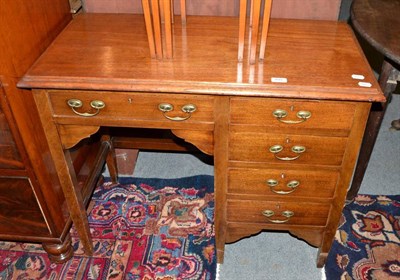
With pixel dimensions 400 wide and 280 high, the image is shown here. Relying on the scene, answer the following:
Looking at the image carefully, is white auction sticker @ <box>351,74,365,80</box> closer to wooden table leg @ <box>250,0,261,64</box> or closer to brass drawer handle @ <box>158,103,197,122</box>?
wooden table leg @ <box>250,0,261,64</box>

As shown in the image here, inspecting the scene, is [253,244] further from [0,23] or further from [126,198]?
[0,23]

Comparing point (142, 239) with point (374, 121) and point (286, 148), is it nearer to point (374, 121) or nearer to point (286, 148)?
point (286, 148)

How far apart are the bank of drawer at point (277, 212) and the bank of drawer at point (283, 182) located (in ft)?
0.18

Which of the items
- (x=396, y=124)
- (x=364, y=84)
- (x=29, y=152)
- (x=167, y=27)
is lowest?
(x=396, y=124)

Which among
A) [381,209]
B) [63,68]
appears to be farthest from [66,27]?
[381,209]

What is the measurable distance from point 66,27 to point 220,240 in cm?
115

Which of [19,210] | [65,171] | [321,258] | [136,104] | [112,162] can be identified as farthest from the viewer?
[112,162]

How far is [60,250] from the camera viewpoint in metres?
2.02

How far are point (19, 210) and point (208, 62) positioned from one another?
3.48 ft

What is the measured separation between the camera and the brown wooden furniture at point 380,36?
1653 millimetres

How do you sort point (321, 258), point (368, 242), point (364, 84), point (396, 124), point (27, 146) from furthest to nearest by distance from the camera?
point (396, 124), point (368, 242), point (321, 258), point (27, 146), point (364, 84)

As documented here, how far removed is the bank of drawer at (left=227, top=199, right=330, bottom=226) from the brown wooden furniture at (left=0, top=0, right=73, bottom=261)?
0.78m

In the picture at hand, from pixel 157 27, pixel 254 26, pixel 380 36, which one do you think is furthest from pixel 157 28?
pixel 380 36

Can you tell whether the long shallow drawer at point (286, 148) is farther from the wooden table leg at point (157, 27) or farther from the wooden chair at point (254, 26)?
the wooden table leg at point (157, 27)
